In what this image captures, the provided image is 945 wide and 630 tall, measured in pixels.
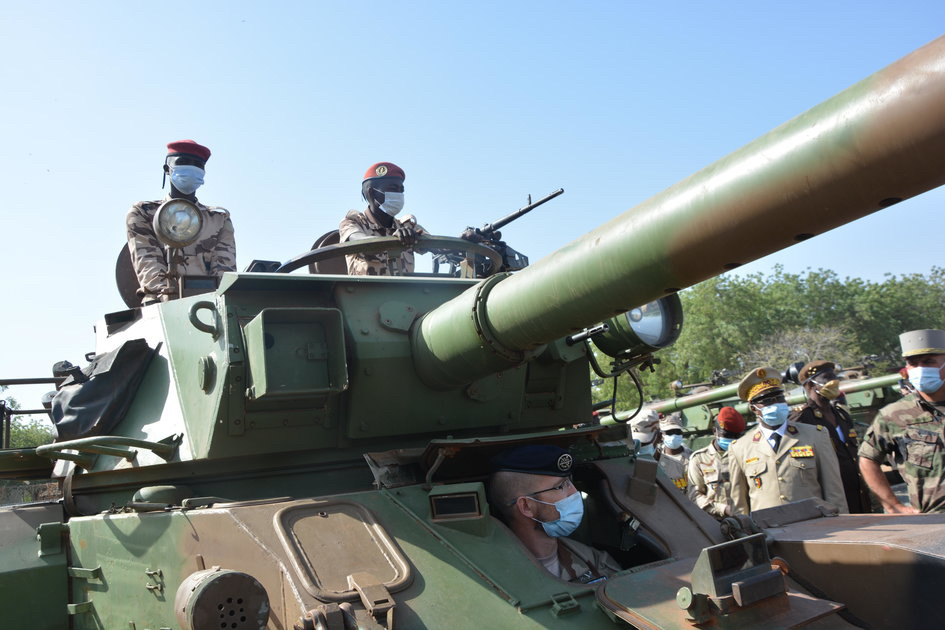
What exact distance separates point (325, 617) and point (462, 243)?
333 cm

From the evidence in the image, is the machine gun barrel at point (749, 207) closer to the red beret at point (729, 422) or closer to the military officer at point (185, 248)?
the military officer at point (185, 248)

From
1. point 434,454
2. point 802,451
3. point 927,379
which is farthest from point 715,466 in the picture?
point 434,454

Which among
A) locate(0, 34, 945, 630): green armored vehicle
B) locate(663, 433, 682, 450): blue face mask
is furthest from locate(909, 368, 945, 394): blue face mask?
locate(663, 433, 682, 450): blue face mask

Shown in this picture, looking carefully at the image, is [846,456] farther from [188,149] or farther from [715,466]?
[188,149]

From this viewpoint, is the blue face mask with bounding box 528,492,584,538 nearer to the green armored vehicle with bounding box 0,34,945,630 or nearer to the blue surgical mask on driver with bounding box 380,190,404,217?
the green armored vehicle with bounding box 0,34,945,630

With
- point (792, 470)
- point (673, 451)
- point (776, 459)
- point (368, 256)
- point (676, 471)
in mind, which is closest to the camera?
point (368, 256)

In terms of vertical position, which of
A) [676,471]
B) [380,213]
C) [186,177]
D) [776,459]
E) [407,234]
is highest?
[186,177]

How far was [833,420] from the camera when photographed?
822 centimetres

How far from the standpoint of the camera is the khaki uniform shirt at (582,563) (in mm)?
4172

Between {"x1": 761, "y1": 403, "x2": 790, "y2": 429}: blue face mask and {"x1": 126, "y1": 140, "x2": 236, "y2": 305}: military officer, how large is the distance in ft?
14.5

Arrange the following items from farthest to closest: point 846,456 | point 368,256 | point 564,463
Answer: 1. point 846,456
2. point 368,256
3. point 564,463

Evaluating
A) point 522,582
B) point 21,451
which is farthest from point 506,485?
point 21,451

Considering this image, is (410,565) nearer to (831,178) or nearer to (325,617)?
(325,617)

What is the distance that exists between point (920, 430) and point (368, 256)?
13.4 ft
